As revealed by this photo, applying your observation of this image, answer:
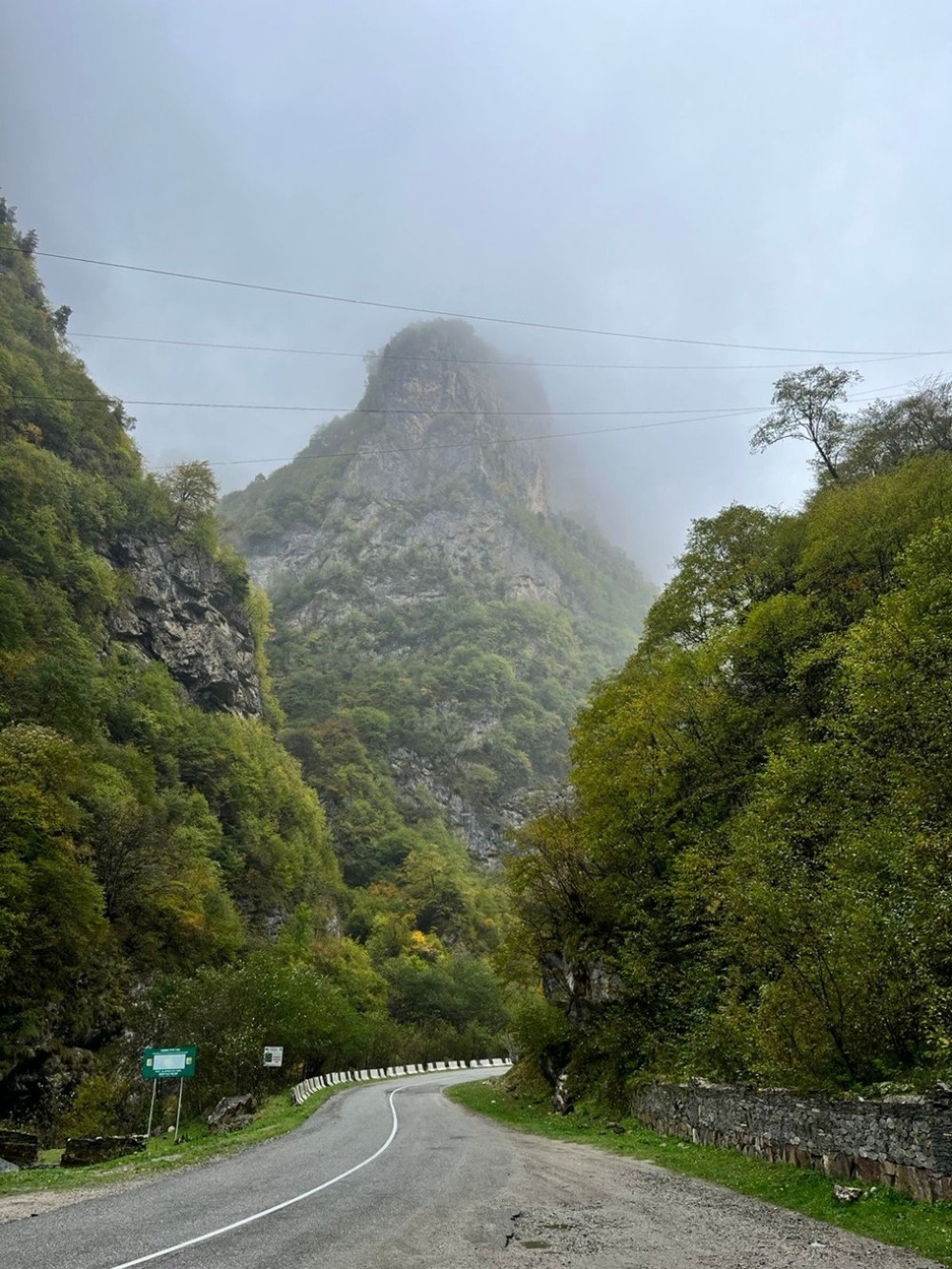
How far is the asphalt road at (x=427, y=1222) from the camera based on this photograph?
7.13 m

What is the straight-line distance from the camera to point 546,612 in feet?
597

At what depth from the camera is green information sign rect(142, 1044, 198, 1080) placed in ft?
59.3

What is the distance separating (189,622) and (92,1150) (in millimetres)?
54114

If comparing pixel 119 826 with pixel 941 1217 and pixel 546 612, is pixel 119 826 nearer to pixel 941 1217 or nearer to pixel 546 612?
pixel 941 1217

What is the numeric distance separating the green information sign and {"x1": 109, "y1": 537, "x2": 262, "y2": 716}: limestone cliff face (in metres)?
43.0

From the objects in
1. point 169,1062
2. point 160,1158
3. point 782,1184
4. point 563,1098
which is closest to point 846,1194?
point 782,1184

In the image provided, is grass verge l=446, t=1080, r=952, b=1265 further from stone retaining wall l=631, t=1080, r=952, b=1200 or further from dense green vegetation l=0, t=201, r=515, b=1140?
dense green vegetation l=0, t=201, r=515, b=1140

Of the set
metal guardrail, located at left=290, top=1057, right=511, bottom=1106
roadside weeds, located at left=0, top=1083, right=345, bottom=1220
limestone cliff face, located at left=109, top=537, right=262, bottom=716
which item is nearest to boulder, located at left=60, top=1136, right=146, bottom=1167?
roadside weeds, located at left=0, top=1083, right=345, bottom=1220

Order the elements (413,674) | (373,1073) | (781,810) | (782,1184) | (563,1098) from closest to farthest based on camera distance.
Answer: (782,1184) < (781,810) < (563,1098) < (373,1073) < (413,674)

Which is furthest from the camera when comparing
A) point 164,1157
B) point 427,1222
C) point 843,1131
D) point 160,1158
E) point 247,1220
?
point 164,1157

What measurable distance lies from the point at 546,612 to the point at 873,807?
167060mm

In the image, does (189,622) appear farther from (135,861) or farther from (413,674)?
(413,674)

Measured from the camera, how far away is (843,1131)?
1045 cm

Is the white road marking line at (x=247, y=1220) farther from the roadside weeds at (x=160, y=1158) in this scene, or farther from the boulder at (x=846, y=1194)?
the boulder at (x=846, y=1194)
